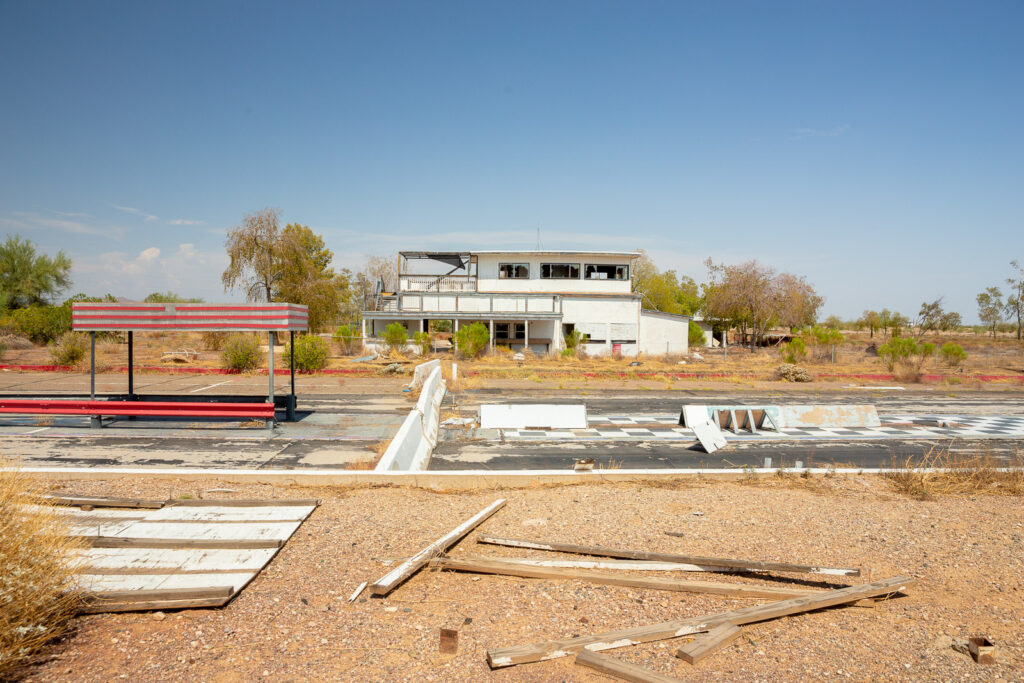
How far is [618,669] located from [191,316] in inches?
492

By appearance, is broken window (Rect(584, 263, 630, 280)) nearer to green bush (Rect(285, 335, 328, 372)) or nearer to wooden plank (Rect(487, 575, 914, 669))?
green bush (Rect(285, 335, 328, 372))

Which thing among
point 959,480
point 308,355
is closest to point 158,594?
point 959,480

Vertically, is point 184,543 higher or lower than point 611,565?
higher

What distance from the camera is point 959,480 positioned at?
928cm

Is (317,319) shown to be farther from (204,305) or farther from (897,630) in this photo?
(897,630)

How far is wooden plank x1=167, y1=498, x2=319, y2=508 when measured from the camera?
7.37 meters

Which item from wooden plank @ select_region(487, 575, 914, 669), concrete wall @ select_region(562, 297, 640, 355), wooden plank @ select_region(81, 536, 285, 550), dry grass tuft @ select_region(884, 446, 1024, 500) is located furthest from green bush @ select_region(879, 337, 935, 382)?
wooden plank @ select_region(81, 536, 285, 550)

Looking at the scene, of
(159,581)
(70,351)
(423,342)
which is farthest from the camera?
(423,342)

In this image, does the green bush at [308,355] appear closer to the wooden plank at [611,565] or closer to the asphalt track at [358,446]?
the asphalt track at [358,446]

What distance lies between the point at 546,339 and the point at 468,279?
664cm

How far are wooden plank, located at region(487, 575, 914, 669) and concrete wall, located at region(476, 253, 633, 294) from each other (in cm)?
3404

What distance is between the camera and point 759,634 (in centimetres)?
481

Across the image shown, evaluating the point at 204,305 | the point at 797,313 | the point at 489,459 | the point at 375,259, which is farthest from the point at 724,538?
the point at 375,259

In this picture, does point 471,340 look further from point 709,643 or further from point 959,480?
point 709,643
